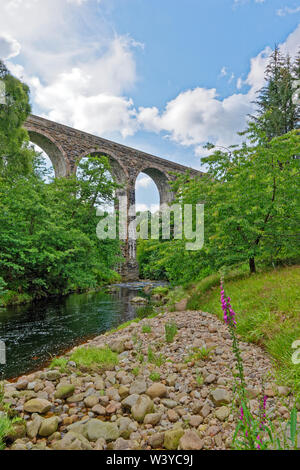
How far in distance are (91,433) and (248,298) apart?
318 centimetres

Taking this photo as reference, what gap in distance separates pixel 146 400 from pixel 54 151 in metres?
16.1

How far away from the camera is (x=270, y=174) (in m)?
5.08

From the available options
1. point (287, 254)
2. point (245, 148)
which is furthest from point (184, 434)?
point (245, 148)

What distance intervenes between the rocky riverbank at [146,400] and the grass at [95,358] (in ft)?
0.22

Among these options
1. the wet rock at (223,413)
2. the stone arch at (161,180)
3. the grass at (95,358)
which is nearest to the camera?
the wet rock at (223,413)

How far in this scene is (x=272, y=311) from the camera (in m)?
3.50

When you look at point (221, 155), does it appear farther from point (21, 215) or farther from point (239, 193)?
point (21, 215)

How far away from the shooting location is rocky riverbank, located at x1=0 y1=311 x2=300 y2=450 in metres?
1.76

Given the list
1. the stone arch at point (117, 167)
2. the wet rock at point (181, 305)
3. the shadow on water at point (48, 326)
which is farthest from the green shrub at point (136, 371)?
the stone arch at point (117, 167)

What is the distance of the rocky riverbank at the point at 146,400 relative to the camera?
176cm

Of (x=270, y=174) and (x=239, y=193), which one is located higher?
(x=270, y=174)

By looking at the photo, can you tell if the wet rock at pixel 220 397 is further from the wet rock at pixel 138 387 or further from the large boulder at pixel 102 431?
the large boulder at pixel 102 431

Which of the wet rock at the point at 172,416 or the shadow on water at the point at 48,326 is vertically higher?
the wet rock at the point at 172,416

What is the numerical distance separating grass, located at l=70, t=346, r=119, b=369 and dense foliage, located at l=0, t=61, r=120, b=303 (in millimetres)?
3046
